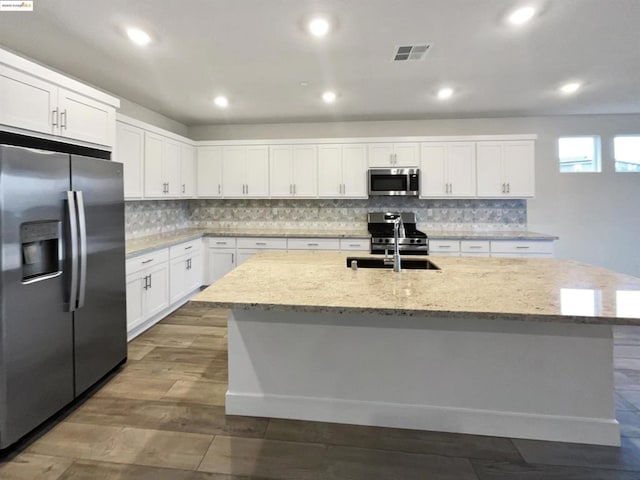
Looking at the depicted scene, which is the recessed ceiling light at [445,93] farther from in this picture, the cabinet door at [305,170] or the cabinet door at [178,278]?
the cabinet door at [178,278]

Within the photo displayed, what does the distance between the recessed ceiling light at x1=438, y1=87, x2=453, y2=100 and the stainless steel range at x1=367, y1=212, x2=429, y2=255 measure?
4.94ft

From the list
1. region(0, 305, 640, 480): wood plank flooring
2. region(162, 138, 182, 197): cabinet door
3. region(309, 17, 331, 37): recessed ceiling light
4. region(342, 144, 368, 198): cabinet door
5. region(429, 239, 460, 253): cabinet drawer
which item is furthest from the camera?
region(342, 144, 368, 198): cabinet door

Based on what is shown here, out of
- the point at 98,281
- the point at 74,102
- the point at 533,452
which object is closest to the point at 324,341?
the point at 533,452

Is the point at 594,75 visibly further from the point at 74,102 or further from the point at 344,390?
the point at 74,102

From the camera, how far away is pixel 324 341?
6.64 feet

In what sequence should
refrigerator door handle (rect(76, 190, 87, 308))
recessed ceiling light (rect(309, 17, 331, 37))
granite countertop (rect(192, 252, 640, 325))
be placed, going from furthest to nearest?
1. recessed ceiling light (rect(309, 17, 331, 37))
2. refrigerator door handle (rect(76, 190, 87, 308))
3. granite countertop (rect(192, 252, 640, 325))

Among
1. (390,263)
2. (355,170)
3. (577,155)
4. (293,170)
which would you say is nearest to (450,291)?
(390,263)

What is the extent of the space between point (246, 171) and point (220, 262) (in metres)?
1.36

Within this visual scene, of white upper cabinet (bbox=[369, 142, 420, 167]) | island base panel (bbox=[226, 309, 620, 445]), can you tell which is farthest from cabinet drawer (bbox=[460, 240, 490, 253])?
island base panel (bbox=[226, 309, 620, 445])

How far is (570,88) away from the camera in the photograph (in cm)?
366

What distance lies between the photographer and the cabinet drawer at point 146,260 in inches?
124

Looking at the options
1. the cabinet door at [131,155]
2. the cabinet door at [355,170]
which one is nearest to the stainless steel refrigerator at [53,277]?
the cabinet door at [131,155]

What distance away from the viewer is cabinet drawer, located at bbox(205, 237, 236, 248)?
15.7ft

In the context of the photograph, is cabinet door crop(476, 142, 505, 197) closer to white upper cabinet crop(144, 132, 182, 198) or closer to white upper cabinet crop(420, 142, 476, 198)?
white upper cabinet crop(420, 142, 476, 198)
